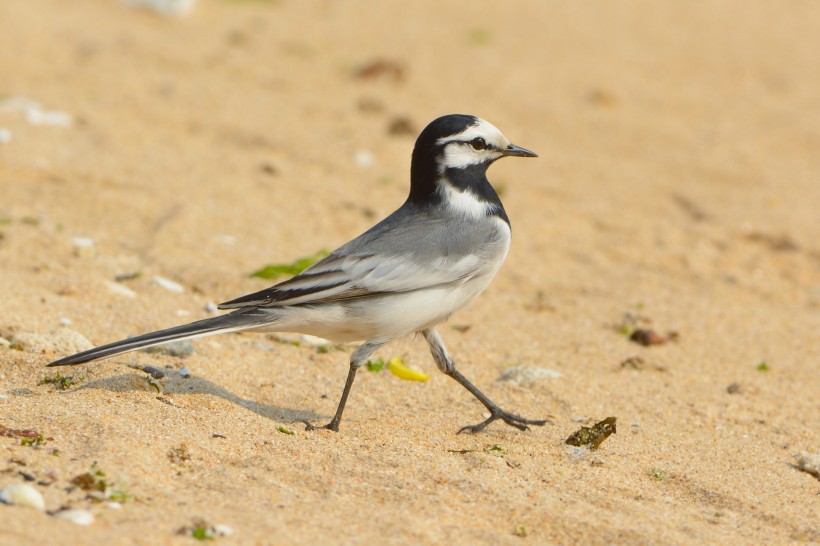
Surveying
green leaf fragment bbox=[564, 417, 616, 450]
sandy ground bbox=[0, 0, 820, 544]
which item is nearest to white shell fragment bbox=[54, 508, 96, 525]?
sandy ground bbox=[0, 0, 820, 544]

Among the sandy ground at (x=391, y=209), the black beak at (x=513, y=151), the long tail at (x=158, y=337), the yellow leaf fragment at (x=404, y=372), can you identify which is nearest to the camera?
the sandy ground at (x=391, y=209)

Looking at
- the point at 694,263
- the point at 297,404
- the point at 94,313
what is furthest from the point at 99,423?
the point at 694,263

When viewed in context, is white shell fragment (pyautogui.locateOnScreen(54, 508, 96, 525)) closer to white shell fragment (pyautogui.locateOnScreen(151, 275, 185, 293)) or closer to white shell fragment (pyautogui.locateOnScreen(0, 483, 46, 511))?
white shell fragment (pyautogui.locateOnScreen(0, 483, 46, 511))

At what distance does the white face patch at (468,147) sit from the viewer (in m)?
6.13

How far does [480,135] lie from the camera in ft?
20.3

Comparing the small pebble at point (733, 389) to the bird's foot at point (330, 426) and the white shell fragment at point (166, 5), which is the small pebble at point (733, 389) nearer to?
the bird's foot at point (330, 426)

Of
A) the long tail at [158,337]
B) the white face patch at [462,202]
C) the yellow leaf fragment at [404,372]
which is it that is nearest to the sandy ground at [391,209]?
the yellow leaf fragment at [404,372]

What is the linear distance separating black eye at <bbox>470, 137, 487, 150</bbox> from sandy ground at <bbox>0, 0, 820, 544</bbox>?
4.89ft

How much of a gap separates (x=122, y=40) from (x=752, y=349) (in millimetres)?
8672

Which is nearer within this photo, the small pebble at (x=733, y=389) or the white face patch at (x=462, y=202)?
the white face patch at (x=462, y=202)

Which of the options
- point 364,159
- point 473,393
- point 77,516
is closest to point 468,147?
point 473,393

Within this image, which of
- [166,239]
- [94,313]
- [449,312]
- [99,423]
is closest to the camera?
[99,423]

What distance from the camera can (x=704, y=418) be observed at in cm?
617

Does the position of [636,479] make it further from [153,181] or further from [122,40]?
[122,40]
